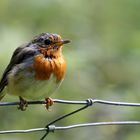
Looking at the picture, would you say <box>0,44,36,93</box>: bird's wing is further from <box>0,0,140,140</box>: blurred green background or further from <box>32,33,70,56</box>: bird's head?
<box>0,0,140,140</box>: blurred green background

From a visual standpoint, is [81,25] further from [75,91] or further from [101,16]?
[75,91]

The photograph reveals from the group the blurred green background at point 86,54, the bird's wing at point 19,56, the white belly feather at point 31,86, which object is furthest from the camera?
the blurred green background at point 86,54

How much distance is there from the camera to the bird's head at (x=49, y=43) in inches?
292

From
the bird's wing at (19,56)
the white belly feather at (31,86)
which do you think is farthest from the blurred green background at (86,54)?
the white belly feather at (31,86)

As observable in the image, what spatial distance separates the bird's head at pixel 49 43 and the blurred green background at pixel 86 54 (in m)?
0.96

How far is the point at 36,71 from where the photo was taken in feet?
23.6

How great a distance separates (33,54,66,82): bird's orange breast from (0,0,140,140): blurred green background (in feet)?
3.98

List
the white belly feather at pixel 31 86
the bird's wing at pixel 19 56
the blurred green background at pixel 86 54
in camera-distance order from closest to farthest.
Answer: the white belly feather at pixel 31 86 → the bird's wing at pixel 19 56 → the blurred green background at pixel 86 54

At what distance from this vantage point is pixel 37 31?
9531 mm

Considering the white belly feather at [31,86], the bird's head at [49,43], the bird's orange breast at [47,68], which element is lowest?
A: the white belly feather at [31,86]

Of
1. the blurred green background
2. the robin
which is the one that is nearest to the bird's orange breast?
the robin

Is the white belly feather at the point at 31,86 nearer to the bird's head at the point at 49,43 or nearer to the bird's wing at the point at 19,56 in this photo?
the bird's wing at the point at 19,56

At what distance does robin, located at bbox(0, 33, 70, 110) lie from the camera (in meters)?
7.18

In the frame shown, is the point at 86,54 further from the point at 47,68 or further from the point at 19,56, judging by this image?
the point at 47,68
